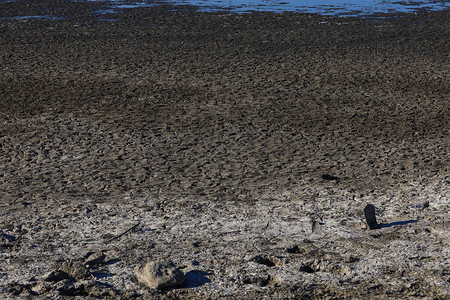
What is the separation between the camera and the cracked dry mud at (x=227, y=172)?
128 inches

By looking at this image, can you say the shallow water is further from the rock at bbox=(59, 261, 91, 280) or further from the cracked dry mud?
the rock at bbox=(59, 261, 91, 280)

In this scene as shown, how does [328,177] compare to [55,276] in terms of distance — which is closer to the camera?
[55,276]

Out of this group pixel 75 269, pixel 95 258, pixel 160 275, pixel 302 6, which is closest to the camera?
pixel 160 275

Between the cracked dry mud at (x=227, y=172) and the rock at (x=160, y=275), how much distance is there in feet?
0.15

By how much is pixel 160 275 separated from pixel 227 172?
1639mm

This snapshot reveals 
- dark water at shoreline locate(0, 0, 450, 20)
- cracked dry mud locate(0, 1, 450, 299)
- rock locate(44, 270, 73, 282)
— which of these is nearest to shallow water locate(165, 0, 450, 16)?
dark water at shoreline locate(0, 0, 450, 20)

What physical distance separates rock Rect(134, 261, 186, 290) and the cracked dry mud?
0.05m

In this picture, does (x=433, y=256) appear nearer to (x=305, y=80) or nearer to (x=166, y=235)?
(x=166, y=235)

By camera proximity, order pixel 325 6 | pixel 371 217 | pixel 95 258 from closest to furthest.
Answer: pixel 95 258 < pixel 371 217 < pixel 325 6

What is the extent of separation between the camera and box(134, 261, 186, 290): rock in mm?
3086

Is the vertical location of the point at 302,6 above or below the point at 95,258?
above

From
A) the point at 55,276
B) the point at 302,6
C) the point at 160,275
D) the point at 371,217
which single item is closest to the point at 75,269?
the point at 55,276

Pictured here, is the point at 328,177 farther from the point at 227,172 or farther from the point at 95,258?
the point at 95,258

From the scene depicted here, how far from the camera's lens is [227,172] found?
15.3ft
